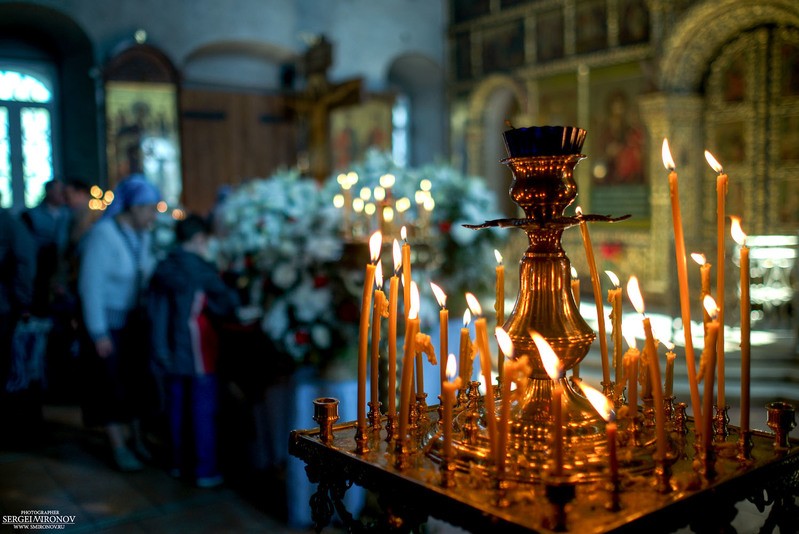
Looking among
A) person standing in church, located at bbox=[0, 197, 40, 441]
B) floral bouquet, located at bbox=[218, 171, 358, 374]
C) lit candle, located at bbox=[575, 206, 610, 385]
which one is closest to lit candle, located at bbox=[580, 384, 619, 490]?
lit candle, located at bbox=[575, 206, 610, 385]

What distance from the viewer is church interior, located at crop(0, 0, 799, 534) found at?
1.14m

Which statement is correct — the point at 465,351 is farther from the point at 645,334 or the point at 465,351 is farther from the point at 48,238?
the point at 48,238

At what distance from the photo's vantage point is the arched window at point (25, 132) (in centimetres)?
952

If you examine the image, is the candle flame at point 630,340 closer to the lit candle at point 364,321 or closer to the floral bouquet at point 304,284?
the lit candle at point 364,321

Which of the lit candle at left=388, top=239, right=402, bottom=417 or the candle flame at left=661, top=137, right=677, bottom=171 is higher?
the candle flame at left=661, top=137, right=677, bottom=171

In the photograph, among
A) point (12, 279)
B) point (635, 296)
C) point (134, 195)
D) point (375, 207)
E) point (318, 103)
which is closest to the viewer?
point (635, 296)

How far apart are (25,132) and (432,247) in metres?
7.56

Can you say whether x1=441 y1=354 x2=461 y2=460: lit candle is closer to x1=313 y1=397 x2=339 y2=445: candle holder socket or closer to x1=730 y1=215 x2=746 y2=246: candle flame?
x1=313 y1=397 x2=339 y2=445: candle holder socket

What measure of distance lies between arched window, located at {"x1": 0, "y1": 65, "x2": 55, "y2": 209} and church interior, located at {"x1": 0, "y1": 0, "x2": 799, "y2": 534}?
3cm

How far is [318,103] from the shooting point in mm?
10695

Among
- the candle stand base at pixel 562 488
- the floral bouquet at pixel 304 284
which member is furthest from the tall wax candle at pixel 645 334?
the floral bouquet at pixel 304 284

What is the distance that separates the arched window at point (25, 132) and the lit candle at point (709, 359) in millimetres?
9931

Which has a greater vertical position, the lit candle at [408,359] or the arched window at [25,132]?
the arched window at [25,132]

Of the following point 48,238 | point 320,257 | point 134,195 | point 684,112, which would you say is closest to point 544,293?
point 320,257
